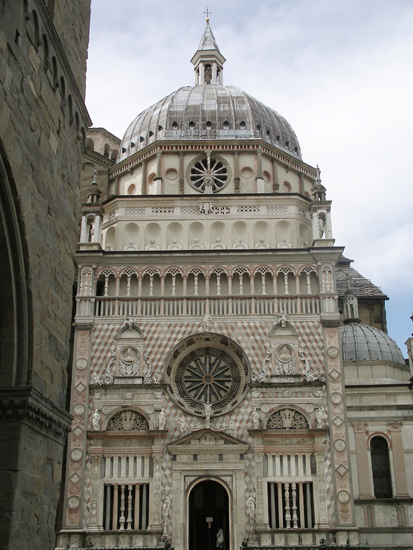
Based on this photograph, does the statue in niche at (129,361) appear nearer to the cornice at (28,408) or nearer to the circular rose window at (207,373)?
the circular rose window at (207,373)

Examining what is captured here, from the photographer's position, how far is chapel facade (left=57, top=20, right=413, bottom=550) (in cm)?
2591

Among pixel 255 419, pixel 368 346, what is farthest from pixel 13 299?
pixel 368 346

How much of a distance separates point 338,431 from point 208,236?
10676 millimetres

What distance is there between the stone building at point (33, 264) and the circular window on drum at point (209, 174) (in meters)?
21.8

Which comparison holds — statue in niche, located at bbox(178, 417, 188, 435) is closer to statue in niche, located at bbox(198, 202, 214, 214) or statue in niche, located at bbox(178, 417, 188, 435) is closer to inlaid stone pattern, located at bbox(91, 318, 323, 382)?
inlaid stone pattern, located at bbox(91, 318, 323, 382)

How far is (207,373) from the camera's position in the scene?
1131 inches

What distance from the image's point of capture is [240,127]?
121 feet

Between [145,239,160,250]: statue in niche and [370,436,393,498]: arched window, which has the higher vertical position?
[145,239,160,250]: statue in niche

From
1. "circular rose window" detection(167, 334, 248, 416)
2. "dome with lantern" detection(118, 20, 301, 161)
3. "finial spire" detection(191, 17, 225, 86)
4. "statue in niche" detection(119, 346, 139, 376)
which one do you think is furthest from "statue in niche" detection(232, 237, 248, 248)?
"finial spire" detection(191, 17, 225, 86)

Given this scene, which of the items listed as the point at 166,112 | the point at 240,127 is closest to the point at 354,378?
the point at 240,127

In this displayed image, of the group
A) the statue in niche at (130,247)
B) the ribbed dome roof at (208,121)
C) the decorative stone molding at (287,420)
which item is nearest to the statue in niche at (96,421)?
the decorative stone molding at (287,420)

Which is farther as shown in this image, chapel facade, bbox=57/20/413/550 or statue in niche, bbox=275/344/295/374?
statue in niche, bbox=275/344/295/374

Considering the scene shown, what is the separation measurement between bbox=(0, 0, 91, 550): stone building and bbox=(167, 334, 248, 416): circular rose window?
1608cm

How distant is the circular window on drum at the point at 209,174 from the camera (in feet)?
113
